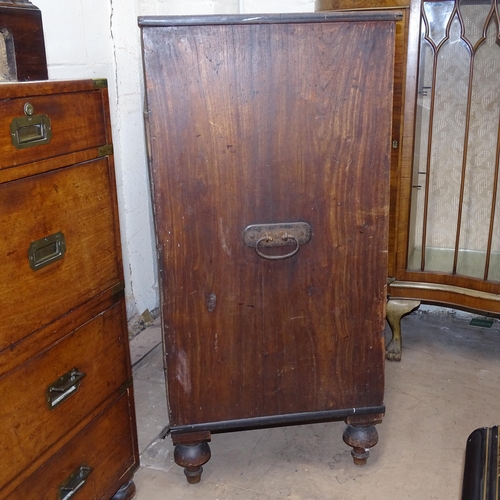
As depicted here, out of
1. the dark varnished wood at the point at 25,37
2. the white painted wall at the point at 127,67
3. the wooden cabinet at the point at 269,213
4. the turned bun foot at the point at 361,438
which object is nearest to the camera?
the dark varnished wood at the point at 25,37

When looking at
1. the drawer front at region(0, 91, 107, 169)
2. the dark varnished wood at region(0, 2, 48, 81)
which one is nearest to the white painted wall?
the dark varnished wood at region(0, 2, 48, 81)

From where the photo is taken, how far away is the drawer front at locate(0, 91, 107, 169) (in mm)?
1088

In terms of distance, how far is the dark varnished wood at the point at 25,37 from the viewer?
1.24 metres

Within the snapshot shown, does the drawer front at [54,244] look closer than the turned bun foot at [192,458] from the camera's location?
Yes

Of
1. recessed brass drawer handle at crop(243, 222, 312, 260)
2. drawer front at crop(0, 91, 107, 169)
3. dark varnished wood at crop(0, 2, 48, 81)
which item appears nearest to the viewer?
drawer front at crop(0, 91, 107, 169)

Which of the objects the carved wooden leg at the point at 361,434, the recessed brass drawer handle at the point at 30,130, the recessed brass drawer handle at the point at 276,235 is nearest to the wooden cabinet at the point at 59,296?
the recessed brass drawer handle at the point at 30,130

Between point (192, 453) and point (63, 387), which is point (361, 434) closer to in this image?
point (192, 453)

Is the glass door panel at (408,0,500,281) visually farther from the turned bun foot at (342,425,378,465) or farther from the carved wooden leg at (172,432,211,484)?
the carved wooden leg at (172,432,211,484)

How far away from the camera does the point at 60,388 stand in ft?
4.20

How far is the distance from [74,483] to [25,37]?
955 mm

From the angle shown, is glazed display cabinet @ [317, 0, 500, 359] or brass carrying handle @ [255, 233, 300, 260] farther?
glazed display cabinet @ [317, 0, 500, 359]

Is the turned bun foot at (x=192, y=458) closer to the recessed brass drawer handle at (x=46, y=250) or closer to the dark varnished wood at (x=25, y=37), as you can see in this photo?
the recessed brass drawer handle at (x=46, y=250)

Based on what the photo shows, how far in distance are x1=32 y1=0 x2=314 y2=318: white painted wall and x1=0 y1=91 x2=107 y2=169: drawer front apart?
86 cm

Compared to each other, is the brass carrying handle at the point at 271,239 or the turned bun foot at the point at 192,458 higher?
the brass carrying handle at the point at 271,239
